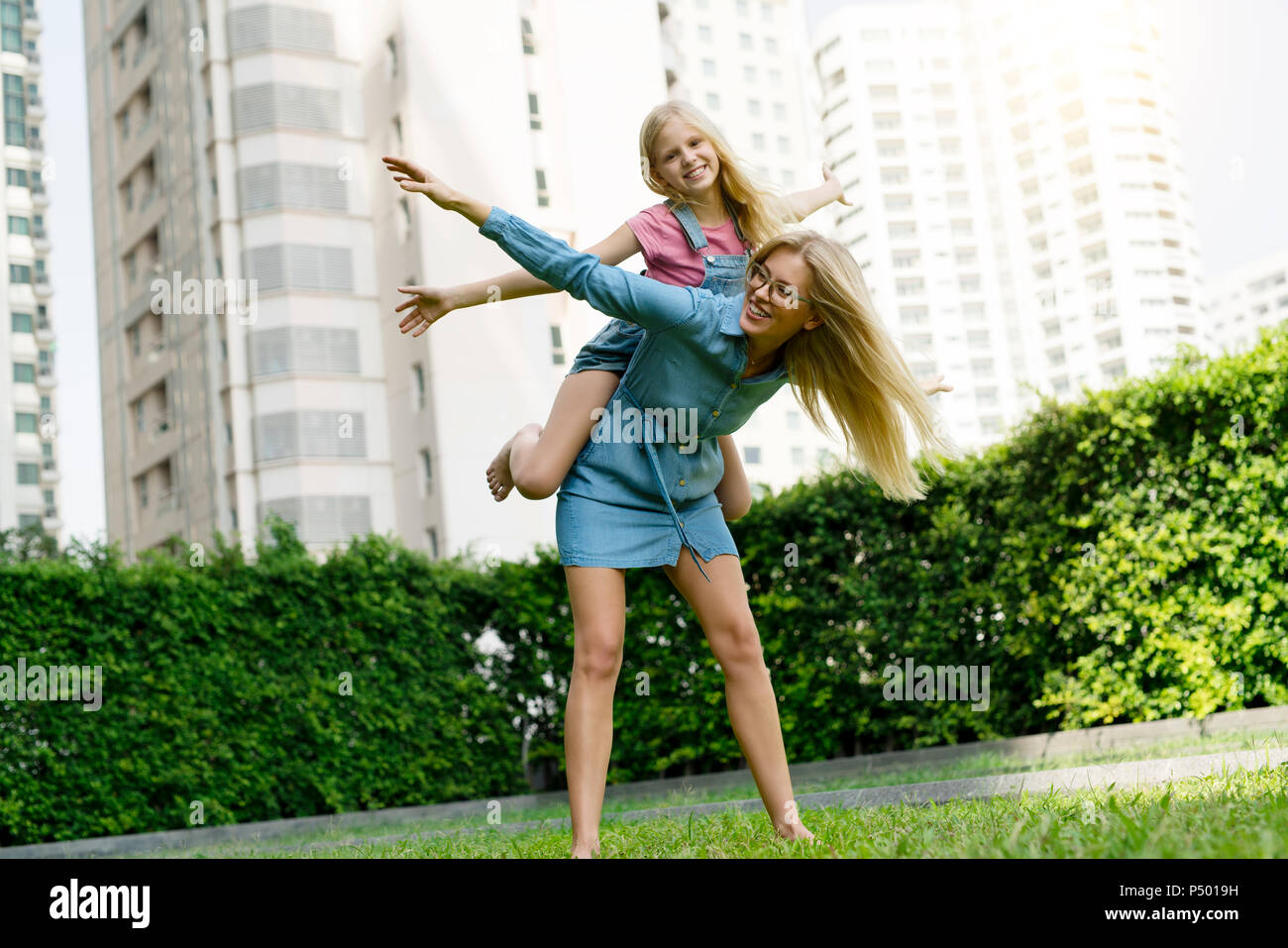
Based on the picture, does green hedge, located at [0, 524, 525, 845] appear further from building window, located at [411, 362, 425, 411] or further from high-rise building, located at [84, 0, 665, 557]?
building window, located at [411, 362, 425, 411]

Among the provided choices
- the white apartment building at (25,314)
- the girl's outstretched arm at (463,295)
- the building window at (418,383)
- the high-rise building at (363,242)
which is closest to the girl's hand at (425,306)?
the girl's outstretched arm at (463,295)

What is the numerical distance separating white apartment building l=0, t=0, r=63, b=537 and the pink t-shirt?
7107cm

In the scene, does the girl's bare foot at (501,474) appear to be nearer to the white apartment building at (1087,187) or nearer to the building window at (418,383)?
the building window at (418,383)

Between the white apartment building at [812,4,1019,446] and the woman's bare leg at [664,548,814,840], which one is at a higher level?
the white apartment building at [812,4,1019,446]

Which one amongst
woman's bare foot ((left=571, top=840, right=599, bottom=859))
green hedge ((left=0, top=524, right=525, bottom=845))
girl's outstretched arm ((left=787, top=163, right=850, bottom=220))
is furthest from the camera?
green hedge ((left=0, top=524, right=525, bottom=845))

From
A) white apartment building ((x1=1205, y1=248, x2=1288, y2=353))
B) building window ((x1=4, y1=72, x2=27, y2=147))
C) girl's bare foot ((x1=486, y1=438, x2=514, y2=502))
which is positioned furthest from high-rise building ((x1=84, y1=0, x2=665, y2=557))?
white apartment building ((x1=1205, y1=248, x2=1288, y2=353))

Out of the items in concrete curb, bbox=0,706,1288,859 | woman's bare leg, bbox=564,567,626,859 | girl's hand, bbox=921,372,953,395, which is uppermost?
girl's hand, bbox=921,372,953,395

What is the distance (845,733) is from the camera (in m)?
10.3

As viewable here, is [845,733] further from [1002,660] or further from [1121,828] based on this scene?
[1121,828]

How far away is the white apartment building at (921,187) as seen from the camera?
304 feet

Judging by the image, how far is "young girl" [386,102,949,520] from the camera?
3.61 m

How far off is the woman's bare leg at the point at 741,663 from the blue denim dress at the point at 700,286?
0.68 meters

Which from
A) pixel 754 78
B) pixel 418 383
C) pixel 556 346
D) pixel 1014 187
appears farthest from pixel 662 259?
pixel 1014 187
